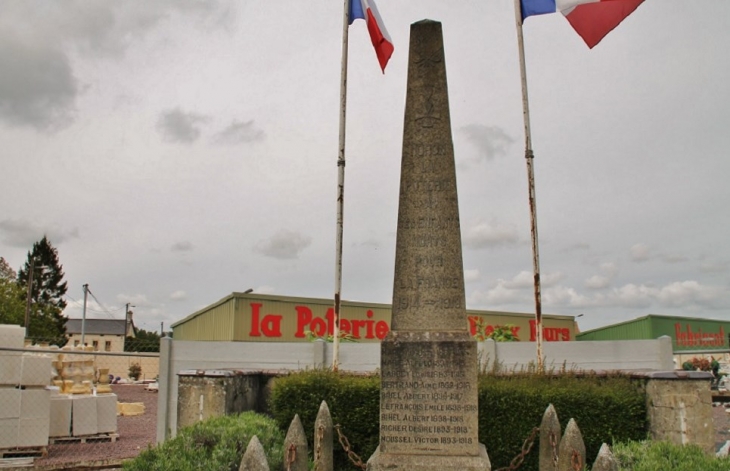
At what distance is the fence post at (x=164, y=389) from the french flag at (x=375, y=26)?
6.49 m

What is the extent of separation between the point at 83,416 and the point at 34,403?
7.72 feet

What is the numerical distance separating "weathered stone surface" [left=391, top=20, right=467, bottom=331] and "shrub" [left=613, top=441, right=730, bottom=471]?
205 centimetres

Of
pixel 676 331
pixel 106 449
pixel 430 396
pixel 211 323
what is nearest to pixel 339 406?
pixel 430 396

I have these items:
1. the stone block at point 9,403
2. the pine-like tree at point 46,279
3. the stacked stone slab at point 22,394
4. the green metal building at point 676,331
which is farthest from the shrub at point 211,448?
the pine-like tree at point 46,279

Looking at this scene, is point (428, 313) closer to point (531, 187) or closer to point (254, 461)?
point (254, 461)

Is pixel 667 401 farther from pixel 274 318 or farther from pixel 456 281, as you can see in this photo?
pixel 274 318

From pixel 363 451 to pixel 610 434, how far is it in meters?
3.24

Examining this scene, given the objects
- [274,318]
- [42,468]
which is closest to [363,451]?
[42,468]

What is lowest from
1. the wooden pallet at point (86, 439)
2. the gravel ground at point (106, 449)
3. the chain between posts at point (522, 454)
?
the gravel ground at point (106, 449)

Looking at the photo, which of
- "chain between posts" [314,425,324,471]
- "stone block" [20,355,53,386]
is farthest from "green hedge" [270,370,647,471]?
"stone block" [20,355,53,386]

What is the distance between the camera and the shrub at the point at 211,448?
625 cm

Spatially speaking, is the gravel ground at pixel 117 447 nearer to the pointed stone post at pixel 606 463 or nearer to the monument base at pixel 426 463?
the monument base at pixel 426 463

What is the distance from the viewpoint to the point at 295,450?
6379mm

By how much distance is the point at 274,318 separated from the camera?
18.9 m
